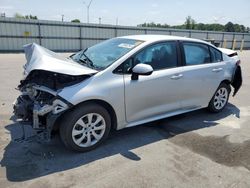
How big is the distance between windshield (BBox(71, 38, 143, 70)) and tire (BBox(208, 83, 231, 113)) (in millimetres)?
2286

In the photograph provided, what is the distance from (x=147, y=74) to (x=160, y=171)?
1.39 m

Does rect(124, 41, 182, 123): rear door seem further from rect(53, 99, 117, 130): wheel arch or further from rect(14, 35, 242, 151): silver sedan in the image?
rect(53, 99, 117, 130): wheel arch

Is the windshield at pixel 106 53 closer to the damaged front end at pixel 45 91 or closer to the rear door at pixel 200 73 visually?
the damaged front end at pixel 45 91

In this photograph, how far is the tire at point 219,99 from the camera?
5430 mm

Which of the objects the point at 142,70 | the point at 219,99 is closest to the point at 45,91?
the point at 142,70

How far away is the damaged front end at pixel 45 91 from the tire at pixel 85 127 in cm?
17

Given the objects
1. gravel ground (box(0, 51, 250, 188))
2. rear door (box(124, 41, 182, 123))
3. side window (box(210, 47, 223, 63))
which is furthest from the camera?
side window (box(210, 47, 223, 63))

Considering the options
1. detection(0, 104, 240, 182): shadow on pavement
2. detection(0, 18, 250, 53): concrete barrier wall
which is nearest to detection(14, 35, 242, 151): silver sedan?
detection(0, 104, 240, 182): shadow on pavement

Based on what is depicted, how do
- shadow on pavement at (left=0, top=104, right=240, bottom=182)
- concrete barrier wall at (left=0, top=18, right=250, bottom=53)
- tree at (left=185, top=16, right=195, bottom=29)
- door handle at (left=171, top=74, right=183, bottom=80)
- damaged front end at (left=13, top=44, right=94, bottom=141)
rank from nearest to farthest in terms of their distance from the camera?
shadow on pavement at (left=0, top=104, right=240, bottom=182)
damaged front end at (left=13, top=44, right=94, bottom=141)
door handle at (left=171, top=74, right=183, bottom=80)
concrete barrier wall at (left=0, top=18, right=250, bottom=53)
tree at (left=185, top=16, right=195, bottom=29)

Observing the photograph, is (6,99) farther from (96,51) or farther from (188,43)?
(188,43)

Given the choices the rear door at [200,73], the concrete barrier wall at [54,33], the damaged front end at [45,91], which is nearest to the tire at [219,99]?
the rear door at [200,73]

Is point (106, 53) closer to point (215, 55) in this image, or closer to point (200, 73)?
point (200, 73)

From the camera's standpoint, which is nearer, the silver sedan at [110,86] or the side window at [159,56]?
the silver sedan at [110,86]

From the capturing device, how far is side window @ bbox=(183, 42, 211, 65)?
4688mm
